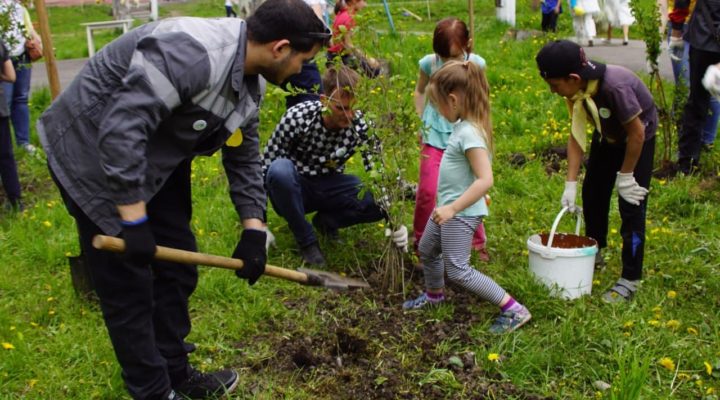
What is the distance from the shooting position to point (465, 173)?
137 inches

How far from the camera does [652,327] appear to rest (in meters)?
3.42

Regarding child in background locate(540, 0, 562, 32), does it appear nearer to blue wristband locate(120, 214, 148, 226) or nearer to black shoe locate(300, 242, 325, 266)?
black shoe locate(300, 242, 325, 266)

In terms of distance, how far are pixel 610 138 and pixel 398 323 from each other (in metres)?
1.42

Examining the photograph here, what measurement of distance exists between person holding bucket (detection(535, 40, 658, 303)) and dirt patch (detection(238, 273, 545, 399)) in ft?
2.72

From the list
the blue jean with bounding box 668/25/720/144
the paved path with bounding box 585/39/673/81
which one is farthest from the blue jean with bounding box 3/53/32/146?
the paved path with bounding box 585/39/673/81

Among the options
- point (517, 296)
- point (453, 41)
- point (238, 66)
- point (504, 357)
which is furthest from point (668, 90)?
point (238, 66)

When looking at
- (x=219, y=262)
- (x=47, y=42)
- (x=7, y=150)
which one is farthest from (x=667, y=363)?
(x=7, y=150)

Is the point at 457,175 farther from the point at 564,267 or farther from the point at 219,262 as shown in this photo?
the point at 219,262

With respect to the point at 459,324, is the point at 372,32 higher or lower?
higher

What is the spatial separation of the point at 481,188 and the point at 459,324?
0.70 meters

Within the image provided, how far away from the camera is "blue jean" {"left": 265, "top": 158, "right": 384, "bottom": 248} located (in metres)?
4.20

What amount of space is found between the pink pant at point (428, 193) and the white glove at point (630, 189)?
0.91 meters

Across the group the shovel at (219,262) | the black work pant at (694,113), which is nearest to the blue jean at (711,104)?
the black work pant at (694,113)

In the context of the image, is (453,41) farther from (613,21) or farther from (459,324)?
(613,21)
